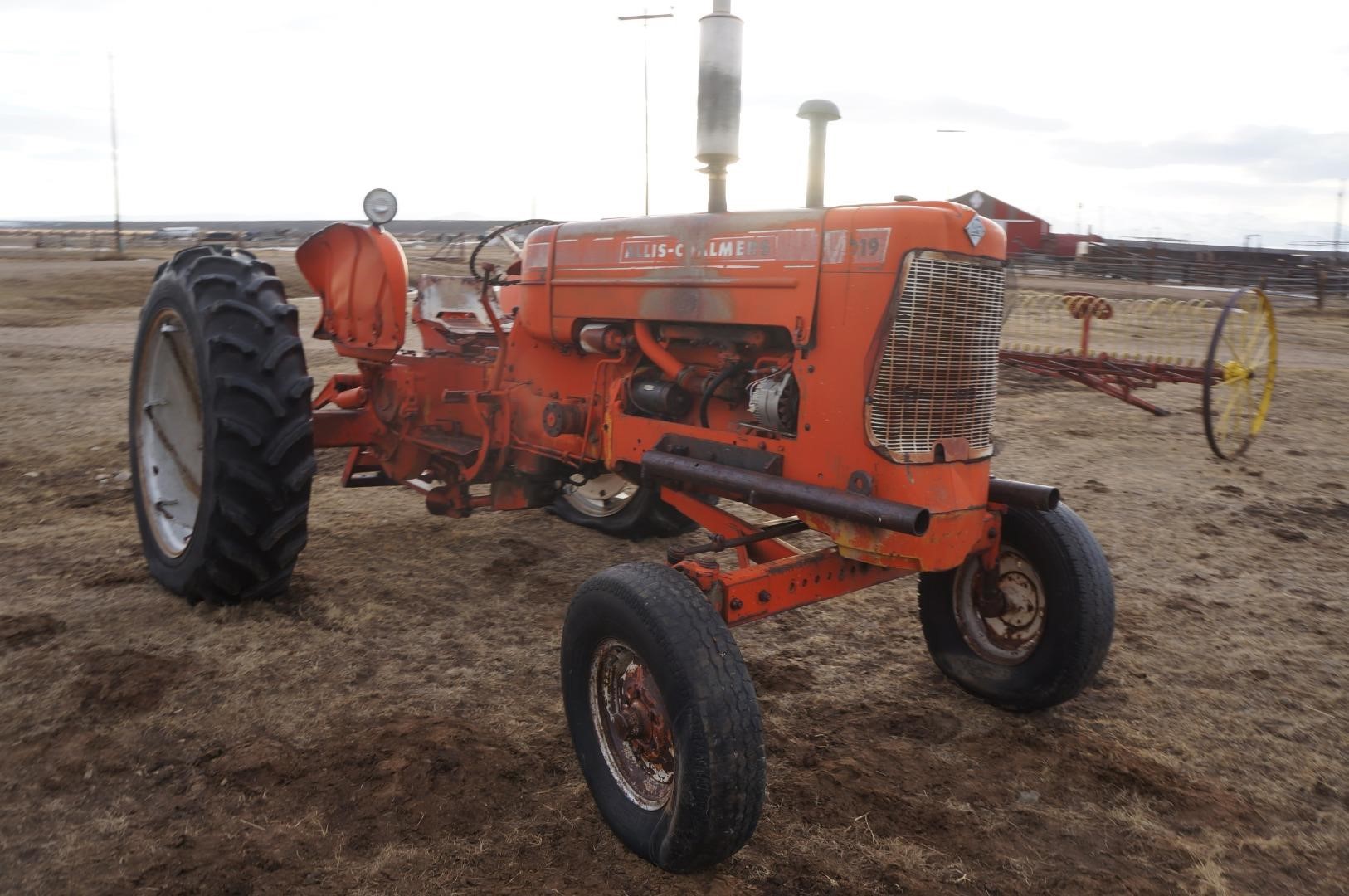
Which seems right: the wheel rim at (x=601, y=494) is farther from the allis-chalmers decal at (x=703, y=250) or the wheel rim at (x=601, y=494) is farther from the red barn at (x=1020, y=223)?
the red barn at (x=1020, y=223)

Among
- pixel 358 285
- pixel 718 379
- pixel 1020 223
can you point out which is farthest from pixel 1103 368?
pixel 1020 223

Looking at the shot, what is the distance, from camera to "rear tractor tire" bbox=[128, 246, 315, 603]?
157 inches

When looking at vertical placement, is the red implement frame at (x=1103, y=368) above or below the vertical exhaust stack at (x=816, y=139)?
below

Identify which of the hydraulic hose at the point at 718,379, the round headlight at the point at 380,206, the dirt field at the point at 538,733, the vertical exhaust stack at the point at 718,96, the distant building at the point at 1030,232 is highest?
the distant building at the point at 1030,232

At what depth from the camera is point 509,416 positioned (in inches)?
176

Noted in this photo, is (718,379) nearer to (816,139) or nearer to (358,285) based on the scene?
(816,139)

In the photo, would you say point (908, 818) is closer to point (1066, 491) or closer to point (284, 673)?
point (284, 673)

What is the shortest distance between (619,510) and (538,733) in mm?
2297

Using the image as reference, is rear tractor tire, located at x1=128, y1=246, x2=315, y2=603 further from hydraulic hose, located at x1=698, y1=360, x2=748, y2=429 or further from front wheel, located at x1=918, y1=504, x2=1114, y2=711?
front wheel, located at x1=918, y1=504, x2=1114, y2=711

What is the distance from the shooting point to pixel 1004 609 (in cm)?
359

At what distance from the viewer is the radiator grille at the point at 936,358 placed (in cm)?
291

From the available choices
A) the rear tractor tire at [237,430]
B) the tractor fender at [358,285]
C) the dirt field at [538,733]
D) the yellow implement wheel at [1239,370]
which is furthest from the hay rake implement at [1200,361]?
the rear tractor tire at [237,430]

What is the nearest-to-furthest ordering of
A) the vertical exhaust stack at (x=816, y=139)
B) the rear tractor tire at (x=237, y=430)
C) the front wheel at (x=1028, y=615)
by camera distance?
the vertical exhaust stack at (x=816, y=139) < the front wheel at (x=1028, y=615) < the rear tractor tire at (x=237, y=430)

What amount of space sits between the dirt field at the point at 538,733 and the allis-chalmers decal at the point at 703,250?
62.8 inches
